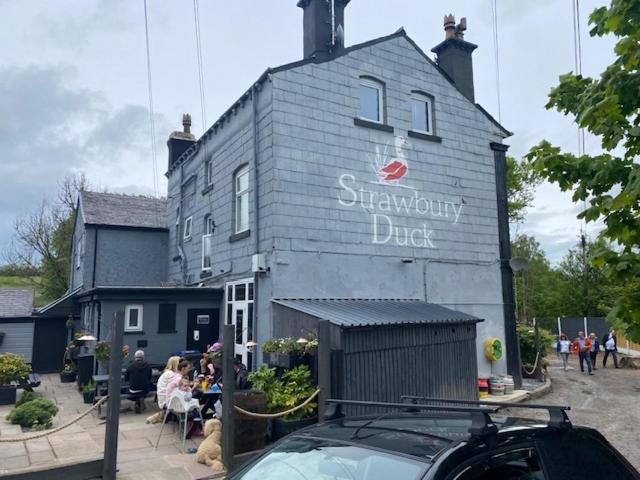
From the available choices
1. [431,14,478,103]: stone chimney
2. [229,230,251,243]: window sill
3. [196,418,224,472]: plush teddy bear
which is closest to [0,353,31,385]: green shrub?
[229,230,251,243]: window sill

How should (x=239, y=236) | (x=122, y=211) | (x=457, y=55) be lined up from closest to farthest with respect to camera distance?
(x=239, y=236), (x=457, y=55), (x=122, y=211)

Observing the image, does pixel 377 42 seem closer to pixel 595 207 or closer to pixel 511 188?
pixel 595 207

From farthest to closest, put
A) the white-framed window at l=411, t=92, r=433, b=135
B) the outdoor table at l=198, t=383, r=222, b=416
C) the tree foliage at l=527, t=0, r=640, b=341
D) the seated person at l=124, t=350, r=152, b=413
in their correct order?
the white-framed window at l=411, t=92, r=433, b=135 < the seated person at l=124, t=350, r=152, b=413 < the outdoor table at l=198, t=383, r=222, b=416 < the tree foliage at l=527, t=0, r=640, b=341

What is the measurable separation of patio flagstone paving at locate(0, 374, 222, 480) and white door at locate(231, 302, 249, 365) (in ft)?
9.26

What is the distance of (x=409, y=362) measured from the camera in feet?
34.9

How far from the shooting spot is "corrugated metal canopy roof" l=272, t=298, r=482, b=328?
10023mm

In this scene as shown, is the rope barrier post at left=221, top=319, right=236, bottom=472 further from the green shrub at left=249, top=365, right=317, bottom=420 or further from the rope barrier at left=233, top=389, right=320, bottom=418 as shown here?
the green shrub at left=249, top=365, right=317, bottom=420

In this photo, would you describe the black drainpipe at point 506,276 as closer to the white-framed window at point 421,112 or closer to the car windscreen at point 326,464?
the white-framed window at point 421,112

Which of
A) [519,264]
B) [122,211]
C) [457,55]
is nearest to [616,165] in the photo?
[519,264]

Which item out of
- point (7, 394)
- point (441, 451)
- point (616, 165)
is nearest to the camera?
point (441, 451)

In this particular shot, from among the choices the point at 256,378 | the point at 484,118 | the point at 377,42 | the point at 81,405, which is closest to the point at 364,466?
the point at 256,378

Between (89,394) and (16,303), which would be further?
(16,303)

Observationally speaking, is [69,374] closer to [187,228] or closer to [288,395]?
[187,228]

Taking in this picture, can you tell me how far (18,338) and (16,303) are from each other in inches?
81.4
